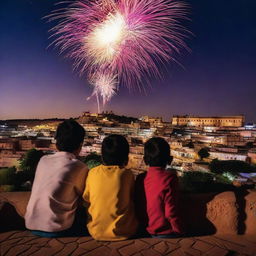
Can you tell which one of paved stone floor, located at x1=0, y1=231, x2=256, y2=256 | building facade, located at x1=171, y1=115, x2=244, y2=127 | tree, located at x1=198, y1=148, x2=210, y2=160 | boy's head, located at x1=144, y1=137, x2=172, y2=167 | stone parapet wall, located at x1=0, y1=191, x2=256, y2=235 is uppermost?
building facade, located at x1=171, y1=115, x2=244, y2=127

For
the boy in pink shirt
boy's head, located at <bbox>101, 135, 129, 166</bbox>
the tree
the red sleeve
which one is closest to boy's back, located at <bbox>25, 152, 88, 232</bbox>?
the boy in pink shirt

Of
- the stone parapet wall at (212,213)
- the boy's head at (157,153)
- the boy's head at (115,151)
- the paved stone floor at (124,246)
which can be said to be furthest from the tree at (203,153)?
the boy's head at (115,151)

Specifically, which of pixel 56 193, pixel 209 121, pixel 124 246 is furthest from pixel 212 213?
pixel 209 121

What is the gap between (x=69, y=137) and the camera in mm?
2473

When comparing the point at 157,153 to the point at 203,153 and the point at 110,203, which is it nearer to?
the point at 110,203

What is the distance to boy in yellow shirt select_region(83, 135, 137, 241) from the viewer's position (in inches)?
88.6

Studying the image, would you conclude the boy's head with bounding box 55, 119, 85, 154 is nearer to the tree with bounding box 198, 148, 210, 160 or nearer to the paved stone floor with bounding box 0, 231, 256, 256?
the paved stone floor with bounding box 0, 231, 256, 256

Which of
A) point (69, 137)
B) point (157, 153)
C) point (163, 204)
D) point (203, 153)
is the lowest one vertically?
point (203, 153)

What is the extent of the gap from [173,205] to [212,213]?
62cm

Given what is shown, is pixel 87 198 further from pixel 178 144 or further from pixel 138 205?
pixel 178 144

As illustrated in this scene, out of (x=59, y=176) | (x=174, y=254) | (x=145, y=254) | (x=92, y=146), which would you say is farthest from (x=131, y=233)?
(x=92, y=146)

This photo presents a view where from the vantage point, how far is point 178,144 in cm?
3756

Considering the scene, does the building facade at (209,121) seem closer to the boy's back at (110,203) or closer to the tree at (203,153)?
the tree at (203,153)

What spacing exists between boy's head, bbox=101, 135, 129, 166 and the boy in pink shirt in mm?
242
